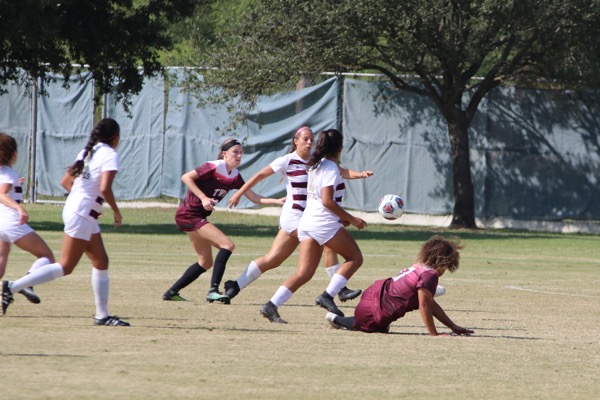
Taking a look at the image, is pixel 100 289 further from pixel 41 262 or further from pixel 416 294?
pixel 416 294

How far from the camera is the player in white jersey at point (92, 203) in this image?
10383mm

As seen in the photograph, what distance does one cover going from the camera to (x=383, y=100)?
107 feet

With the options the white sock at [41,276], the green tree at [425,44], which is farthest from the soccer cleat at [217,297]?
the green tree at [425,44]

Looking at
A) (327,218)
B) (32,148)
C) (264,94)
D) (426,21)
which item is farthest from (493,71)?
(327,218)

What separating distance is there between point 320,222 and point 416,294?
1.28 metres

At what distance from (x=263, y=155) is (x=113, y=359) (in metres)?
24.8

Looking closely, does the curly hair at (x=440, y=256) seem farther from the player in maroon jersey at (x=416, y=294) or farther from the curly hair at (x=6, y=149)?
the curly hair at (x=6, y=149)

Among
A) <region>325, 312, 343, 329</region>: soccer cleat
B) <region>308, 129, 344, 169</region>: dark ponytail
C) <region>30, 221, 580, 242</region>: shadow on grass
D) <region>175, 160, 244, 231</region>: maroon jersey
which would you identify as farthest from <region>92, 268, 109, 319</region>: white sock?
<region>30, 221, 580, 242</region>: shadow on grass

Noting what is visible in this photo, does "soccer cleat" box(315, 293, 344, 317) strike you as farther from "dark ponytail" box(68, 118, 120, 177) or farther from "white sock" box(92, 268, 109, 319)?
"dark ponytail" box(68, 118, 120, 177)

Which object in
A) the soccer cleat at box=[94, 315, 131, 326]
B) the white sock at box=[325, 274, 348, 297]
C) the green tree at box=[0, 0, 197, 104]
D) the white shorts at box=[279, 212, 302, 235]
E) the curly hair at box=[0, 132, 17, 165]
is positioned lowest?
the soccer cleat at box=[94, 315, 131, 326]

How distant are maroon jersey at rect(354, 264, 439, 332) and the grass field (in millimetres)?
152

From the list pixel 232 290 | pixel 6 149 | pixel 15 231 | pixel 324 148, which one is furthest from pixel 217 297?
pixel 6 149

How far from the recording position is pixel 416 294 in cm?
1061

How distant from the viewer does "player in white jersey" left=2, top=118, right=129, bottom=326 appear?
10.4 m
